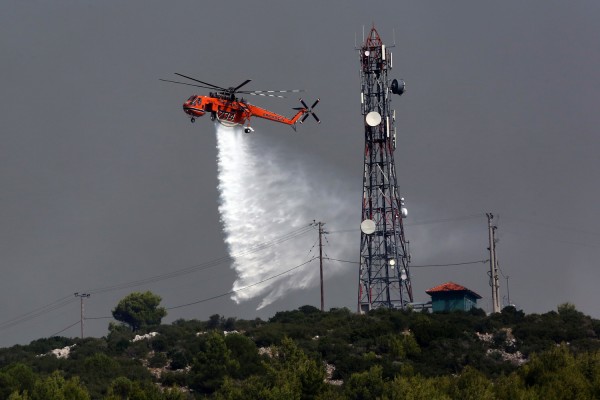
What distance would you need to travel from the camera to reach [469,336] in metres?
112

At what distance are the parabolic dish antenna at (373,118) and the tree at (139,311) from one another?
198 ft

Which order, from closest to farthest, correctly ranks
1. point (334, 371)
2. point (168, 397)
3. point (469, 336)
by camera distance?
1. point (168, 397)
2. point (334, 371)
3. point (469, 336)

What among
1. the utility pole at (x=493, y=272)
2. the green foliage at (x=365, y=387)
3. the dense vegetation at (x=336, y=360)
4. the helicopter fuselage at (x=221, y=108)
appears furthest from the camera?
the utility pole at (x=493, y=272)

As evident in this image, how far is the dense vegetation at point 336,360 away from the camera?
277 feet

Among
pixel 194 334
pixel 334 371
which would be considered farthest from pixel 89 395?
pixel 194 334

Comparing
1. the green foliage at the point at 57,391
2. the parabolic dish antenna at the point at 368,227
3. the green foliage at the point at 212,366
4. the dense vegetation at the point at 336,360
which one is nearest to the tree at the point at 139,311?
the dense vegetation at the point at 336,360

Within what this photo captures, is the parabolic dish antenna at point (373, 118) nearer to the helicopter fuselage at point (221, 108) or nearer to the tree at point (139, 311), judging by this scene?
the helicopter fuselage at point (221, 108)

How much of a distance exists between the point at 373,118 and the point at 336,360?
33.8 meters

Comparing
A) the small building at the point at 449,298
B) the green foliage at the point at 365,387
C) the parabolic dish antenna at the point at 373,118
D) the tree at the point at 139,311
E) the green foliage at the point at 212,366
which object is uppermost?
the parabolic dish antenna at the point at 373,118

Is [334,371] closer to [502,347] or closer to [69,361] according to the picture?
[502,347]

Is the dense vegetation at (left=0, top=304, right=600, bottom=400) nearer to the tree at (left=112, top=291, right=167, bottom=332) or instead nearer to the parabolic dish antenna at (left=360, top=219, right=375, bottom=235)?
the parabolic dish antenna at (left=360, top=219, right=375, bottom=235)

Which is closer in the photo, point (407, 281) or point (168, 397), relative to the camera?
A: point (168, 397)

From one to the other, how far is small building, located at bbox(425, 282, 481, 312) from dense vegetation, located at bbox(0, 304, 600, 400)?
368 cm

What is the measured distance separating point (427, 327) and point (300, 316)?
23067 mm
